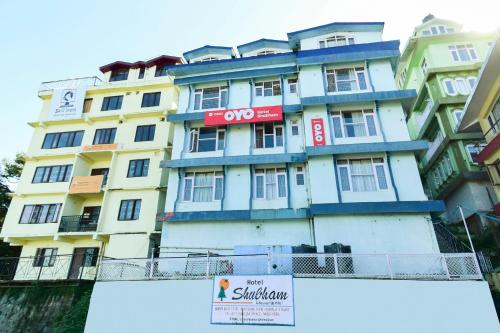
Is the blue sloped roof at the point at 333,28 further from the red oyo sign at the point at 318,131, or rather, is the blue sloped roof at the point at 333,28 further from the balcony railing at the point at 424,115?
the balcony railing at the point at 424,115

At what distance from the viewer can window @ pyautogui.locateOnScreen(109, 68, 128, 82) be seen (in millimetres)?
28609

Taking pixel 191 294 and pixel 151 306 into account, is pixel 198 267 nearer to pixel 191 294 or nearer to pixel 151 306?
pixel 191 294

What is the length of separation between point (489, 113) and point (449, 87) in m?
5.95

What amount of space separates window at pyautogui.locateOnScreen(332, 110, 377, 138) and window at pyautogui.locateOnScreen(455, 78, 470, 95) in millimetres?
11974

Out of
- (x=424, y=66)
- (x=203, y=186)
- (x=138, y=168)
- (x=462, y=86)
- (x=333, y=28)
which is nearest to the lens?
(x=203, y=186)

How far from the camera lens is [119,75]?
94.6 feet

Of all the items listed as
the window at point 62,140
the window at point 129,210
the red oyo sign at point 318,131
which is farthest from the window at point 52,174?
the red oyo sign at point 318,131

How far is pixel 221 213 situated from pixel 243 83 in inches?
372

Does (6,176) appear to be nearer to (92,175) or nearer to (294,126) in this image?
(92,175)

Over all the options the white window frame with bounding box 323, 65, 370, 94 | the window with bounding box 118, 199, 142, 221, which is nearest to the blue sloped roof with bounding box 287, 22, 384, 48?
the white window frame with bounding box 323, 65, 370, 94

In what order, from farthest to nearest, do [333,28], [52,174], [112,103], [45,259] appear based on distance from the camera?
[112,103], [52,174], [45,259], [333,28]

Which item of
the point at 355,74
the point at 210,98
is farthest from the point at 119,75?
the point at 355,74

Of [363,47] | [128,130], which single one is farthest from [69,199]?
[363,47]

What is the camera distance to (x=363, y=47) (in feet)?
64.9
